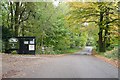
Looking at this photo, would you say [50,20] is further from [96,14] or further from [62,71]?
[62,71]

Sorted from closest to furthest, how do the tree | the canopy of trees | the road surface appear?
the road surface < the tree < the canopy of trees

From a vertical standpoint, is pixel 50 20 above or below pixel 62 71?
above

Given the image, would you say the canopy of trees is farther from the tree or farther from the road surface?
the road surface

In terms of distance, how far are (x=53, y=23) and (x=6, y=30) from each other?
7.32 m

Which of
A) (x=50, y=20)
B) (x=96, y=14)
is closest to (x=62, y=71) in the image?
(x=96, y=14)

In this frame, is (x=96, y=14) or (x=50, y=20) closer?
(x=96, y=14)

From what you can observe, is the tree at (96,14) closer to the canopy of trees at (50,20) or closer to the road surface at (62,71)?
A: the canopy of trees at (50,20)

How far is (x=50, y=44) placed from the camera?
4453 cm

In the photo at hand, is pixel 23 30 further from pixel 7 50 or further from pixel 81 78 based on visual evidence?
pixel 81 78

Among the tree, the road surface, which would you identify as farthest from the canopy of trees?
the road surface

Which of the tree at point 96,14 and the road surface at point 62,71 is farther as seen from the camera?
the tree at point 96,14

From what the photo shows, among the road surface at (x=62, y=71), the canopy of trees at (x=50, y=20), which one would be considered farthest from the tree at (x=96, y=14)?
the road surface at (x=62, y=71)

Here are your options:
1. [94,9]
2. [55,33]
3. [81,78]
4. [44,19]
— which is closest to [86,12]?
[94,9]

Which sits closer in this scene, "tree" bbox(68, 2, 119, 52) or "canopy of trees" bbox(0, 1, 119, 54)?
"tree" bbox(68, 2, 119, 52)
